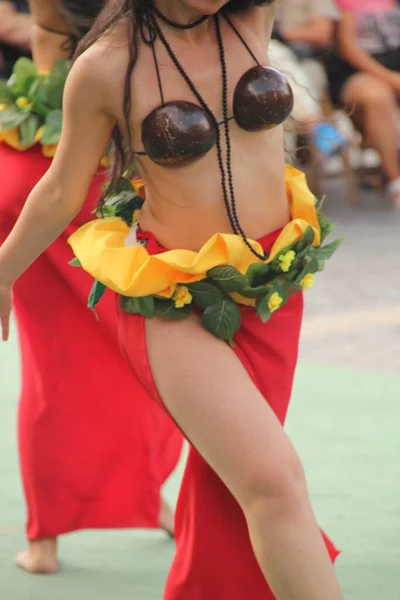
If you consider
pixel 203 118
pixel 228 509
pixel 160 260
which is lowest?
pixel 228 509

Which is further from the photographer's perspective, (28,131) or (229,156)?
(28,131)

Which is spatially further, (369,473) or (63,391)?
(369,473)

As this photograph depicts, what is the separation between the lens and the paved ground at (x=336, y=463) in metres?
3.29

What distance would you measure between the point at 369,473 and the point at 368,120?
199 inches

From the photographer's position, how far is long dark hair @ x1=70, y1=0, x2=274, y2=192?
8.07 ft

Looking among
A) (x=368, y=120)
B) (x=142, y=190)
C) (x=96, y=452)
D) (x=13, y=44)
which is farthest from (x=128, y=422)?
(x=368, y=120)

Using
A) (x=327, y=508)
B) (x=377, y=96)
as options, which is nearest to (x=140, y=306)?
(x=327, y=508)

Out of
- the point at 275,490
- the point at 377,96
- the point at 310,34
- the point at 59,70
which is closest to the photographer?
the point at 275,490

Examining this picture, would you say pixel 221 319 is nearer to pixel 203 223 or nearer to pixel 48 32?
pixel 203 223

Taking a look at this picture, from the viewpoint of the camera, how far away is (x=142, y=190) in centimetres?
276

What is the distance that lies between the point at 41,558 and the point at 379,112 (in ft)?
19.1

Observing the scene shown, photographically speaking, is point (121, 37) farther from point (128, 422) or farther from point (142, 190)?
point (128, 422)

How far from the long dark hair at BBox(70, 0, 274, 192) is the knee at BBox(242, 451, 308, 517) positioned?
2.36ft

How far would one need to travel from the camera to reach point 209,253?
97.1 inches
